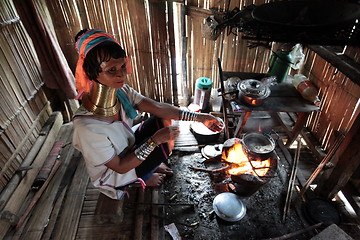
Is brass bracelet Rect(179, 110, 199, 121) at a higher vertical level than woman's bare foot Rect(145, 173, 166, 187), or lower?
higher

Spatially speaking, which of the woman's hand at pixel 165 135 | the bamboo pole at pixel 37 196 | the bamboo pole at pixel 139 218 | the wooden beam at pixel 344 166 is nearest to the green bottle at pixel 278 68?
the wooden beam at pixel 344 166

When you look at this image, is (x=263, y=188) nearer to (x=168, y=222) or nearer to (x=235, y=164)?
(x=235, y=164)

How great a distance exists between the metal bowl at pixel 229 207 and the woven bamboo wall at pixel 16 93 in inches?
109

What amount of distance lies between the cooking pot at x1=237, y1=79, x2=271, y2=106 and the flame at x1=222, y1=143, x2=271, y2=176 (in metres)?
0.66

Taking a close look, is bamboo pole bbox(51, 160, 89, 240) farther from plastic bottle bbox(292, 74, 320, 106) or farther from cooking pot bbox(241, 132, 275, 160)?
plastic bottle bbox(292, 74, 320, 106)

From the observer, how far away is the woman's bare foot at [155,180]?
119 inches

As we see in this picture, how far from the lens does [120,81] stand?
2098 millimetres

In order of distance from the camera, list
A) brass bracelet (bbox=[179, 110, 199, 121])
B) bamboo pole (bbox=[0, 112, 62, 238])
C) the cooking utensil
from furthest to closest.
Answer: the cooking utensil
brass bracelet (bbox=[179, 110, 199, 121])
bamboo pole (bbox=[0, 112, 62, 238])

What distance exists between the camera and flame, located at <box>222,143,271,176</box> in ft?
9.49

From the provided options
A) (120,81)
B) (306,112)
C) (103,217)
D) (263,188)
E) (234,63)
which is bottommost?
(263,188)

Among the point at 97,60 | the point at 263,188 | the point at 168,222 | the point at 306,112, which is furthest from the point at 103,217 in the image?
the point at 306,112

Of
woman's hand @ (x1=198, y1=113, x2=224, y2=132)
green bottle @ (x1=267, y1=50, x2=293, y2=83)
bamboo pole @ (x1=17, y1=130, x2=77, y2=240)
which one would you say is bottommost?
bamboo pole @ (x1=17, y1=130, x2=77, y2=240)

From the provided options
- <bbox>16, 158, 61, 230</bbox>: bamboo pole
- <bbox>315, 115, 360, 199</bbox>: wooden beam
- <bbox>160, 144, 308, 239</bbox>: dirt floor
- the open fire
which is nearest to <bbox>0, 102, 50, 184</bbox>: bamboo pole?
<bbox>16, 158, 61, 230</bbox>: bamboo pole

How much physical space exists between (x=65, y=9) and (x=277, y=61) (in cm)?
348
